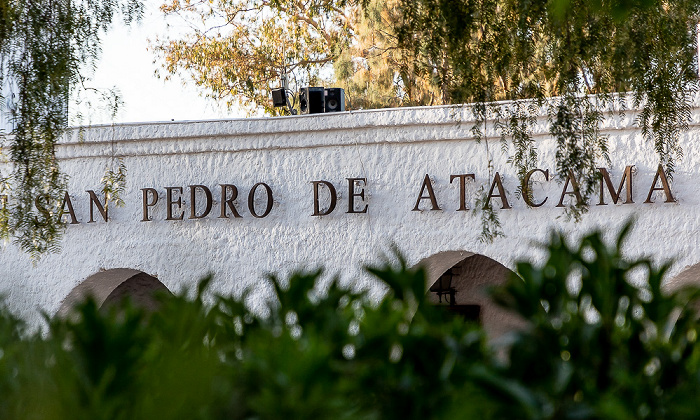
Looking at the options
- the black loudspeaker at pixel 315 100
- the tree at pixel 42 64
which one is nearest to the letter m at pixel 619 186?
the black loudspeaker at pixel 315 100

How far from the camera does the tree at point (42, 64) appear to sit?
150 inches

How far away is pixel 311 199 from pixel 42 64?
364 centimetres

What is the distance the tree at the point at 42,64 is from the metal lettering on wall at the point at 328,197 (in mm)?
2384

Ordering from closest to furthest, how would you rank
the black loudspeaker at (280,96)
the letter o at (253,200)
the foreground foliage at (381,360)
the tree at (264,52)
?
the foreground foliage at (381,360), the letter o at (253,200), the black loudspeaker at (280,96), the tree at (264,52)

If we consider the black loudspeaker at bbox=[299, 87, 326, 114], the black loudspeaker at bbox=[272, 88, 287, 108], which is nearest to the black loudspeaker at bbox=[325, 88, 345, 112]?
the black loudspeaker at bbox=[299, 87, 326, 114]

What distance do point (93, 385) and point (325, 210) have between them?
6371mm

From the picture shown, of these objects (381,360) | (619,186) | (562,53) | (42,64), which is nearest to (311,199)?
(619,186)

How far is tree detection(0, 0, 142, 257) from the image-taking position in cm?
381

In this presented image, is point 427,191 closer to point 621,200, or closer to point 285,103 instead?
point 621,200

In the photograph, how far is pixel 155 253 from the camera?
24.8ft

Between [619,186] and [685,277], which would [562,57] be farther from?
Answer: [685,277]

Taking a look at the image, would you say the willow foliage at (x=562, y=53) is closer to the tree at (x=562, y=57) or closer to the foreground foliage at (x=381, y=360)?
the tree at (x=562, y=57)

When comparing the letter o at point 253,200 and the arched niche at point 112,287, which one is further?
the arched niche at point 112,287

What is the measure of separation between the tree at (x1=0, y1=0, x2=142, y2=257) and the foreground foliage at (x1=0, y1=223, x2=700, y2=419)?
3012 millimetres
